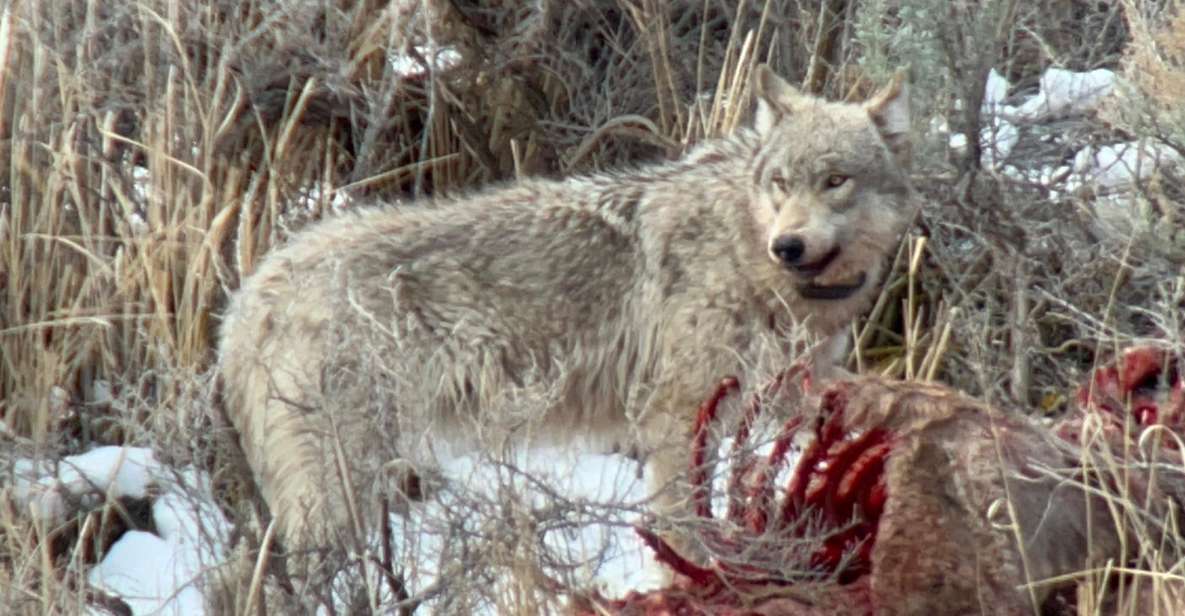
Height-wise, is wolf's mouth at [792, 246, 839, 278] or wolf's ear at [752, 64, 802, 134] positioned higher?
wolf's ear at [752, 64, 802, 134]

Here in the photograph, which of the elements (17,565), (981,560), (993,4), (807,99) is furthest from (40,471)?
(993,4)

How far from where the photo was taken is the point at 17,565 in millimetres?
4113

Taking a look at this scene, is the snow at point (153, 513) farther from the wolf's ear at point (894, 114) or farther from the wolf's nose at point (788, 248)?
the wolf's ear at point (894, 114)

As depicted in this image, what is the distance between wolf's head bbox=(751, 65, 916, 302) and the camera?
5.06 m

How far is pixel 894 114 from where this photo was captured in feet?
17.4

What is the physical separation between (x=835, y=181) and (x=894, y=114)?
0.34 metres

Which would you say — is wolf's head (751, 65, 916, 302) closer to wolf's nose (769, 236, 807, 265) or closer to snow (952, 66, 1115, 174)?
wolf's nose (769, 236, 807, 265)

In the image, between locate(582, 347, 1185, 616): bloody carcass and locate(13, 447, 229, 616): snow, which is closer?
locate(582, 347, 1185, 616): bloody carcass

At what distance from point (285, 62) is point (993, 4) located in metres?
2.47

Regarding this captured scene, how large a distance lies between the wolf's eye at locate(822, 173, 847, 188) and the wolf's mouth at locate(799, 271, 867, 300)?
30cm

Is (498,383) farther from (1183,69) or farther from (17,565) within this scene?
(1183,69)

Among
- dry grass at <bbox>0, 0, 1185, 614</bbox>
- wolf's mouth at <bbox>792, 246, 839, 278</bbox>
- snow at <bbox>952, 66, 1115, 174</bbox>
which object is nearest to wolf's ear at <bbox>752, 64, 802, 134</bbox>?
wolf's mouth at <bbox>792, 246, 839, 278</bbox>

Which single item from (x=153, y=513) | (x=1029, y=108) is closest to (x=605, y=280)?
(x=153, y=513)

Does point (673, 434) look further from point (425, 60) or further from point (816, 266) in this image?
point (425, 60)
